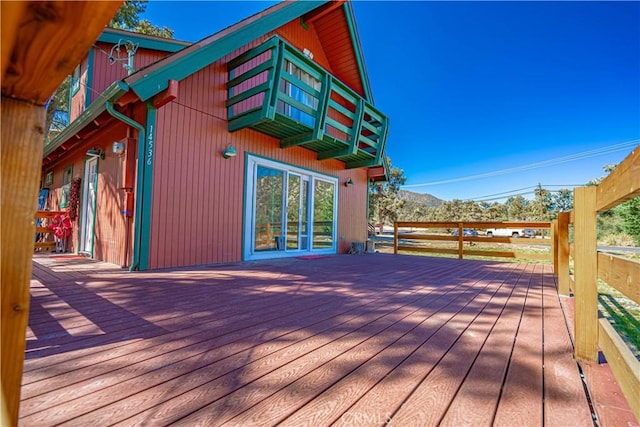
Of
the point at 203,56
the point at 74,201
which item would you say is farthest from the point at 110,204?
the point at 203,56

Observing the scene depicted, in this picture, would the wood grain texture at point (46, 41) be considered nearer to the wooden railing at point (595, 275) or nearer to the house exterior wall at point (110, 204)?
the wooden railing at point (595, 275)

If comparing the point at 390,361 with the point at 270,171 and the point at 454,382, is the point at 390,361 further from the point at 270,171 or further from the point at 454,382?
the point at 270,171

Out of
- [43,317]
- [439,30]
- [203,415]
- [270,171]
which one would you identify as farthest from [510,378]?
[439,30]

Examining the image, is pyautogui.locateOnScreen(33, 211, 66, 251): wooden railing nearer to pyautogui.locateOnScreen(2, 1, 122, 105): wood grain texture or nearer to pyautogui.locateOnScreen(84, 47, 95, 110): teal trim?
pyautogui.locateOnScreen(84, 47, 95, 110): teal trim

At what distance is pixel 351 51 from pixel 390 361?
800cm

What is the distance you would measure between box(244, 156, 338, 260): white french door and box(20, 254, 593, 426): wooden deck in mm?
2693

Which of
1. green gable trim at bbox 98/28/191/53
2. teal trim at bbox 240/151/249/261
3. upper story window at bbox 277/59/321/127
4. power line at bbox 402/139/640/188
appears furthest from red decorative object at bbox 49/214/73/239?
power line at bbox 402/139/640/188

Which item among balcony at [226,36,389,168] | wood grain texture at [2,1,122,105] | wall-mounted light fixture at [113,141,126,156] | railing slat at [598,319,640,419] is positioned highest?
balcony at [226,36,389,168]

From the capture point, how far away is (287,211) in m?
5.97

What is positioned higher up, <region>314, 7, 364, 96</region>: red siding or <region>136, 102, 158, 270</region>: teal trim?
<region>314, 7, 364, 96</region>: red siding

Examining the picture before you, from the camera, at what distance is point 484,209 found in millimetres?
44750

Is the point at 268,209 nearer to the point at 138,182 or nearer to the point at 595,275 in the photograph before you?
the point at 138,182

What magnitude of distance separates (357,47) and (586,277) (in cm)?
761

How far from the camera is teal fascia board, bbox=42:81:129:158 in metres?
3.62
